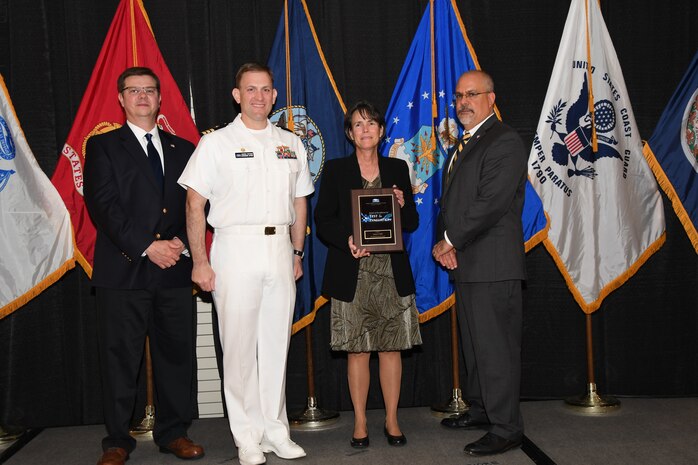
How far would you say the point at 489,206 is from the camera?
3438 mm

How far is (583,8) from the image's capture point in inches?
174

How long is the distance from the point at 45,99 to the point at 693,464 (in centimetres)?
434

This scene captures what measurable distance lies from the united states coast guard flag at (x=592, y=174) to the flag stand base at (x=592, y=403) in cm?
57

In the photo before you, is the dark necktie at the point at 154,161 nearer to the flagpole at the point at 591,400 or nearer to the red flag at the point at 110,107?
the red flag at the point at 110,107

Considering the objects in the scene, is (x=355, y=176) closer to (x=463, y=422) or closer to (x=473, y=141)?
(x=473, y=141)

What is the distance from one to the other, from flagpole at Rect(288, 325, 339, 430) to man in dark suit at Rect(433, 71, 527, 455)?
3.49 feet

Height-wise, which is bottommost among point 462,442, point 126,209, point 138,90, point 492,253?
point 462,442

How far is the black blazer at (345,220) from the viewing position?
3.55 metres

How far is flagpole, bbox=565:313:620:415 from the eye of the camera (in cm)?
434

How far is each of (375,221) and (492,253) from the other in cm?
64

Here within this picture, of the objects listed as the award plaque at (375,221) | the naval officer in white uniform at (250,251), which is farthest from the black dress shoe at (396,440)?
the award plaque at (375,221)

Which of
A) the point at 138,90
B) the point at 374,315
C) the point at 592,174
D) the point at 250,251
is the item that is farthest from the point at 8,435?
the point at 592,174

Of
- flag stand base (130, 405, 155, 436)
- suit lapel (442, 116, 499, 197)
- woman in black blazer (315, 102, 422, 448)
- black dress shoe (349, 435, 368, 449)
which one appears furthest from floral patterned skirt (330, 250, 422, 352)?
flag stand base (130, 405, 155, 436)

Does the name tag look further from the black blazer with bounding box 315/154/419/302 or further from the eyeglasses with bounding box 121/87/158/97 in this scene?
the eyeglasses with bounding box 121/87/158/97
